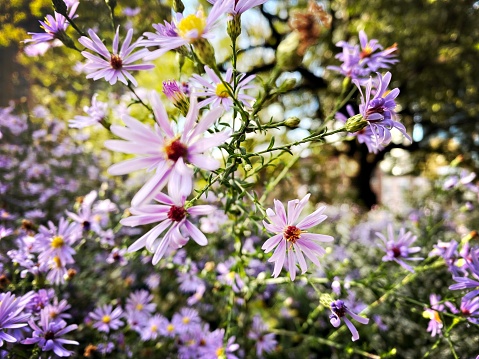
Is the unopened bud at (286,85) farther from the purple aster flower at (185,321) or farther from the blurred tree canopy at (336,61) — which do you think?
the purple aster flower at (185,321)

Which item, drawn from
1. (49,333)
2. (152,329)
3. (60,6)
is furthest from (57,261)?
(60,6)

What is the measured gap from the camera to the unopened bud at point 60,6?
784mm

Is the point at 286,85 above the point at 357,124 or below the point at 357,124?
above

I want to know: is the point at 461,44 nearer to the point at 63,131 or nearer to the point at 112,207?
the point at 112,207

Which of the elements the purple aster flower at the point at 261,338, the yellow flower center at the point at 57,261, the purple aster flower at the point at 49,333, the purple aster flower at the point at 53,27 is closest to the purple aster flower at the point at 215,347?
the purple aster flower at the point at 261,338

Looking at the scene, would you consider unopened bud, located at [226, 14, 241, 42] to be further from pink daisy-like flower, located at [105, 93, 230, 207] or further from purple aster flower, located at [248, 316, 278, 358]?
purple aster flower, located at [248, 316, 278, 358]

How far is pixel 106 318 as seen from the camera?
1.27 m

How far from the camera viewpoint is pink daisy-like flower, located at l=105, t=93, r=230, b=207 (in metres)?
0.47

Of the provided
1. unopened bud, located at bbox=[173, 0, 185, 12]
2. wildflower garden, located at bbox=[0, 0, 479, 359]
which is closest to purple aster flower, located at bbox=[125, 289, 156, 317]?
wildflower garden, located at bbox=[0, 0, 479, 359]

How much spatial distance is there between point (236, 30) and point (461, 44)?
3.76 meters

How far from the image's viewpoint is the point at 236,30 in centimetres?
71

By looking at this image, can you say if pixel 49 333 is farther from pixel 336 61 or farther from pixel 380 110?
pixel 336 61

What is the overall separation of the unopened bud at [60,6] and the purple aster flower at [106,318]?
3.34 feet

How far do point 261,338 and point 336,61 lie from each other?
3175mm
